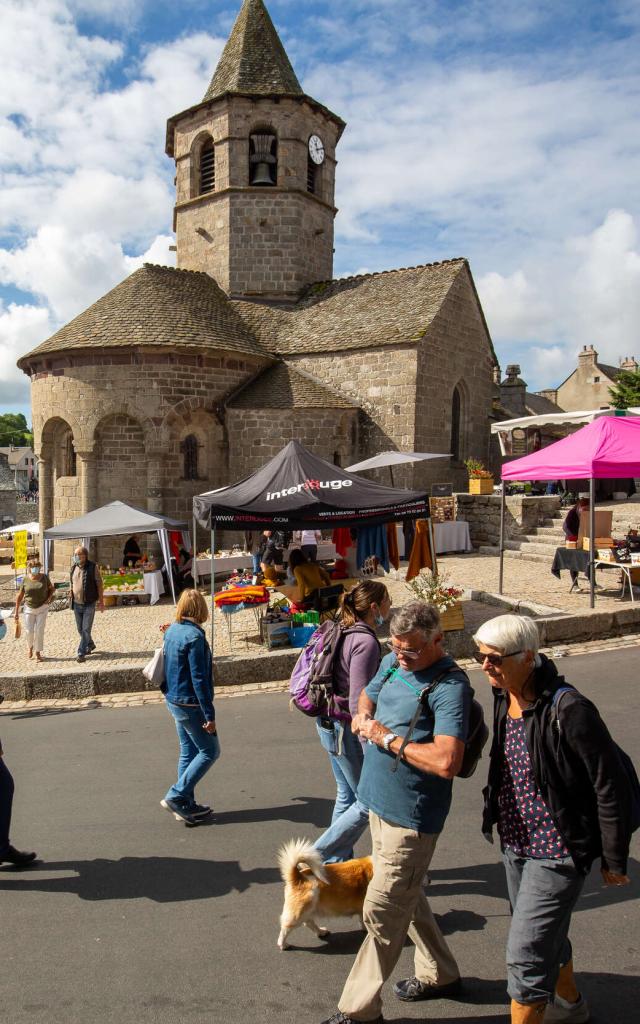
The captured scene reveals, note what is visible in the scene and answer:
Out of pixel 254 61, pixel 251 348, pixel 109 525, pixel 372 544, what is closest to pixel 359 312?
pixel 251 348

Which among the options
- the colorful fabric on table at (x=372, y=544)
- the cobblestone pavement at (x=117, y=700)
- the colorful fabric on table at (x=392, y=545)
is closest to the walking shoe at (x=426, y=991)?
the cobblestone pavement at (x=117, y=700)

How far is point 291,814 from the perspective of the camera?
4.78m

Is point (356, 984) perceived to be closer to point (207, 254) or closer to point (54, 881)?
point (54, 881)

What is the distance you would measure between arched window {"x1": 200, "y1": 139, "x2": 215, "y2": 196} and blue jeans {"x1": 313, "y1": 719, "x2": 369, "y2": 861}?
24404mm

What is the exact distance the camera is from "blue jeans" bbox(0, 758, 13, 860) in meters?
4.09

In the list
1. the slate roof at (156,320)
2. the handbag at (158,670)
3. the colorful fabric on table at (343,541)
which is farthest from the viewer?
the slate roof at (156,320)

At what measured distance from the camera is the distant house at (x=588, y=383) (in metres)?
47.6

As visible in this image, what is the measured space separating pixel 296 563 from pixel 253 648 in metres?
1.31

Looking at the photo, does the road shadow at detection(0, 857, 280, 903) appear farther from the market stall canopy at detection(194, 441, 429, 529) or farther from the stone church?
the stone church

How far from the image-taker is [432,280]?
21344mm

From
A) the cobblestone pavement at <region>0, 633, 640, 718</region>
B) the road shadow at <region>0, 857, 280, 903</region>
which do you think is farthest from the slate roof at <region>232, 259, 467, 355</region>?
the road shadow at <region>0, 857, 280, 903</region>

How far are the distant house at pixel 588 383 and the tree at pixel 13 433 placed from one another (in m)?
82.0

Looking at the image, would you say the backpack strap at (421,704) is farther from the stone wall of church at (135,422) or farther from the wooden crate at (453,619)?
the stone wall of church at (135,422)

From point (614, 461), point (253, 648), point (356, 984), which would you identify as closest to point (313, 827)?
point (356, 984)
